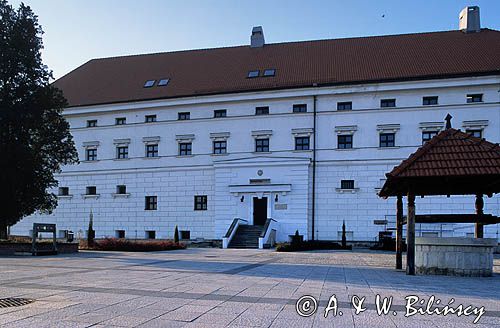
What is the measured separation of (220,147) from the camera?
134 feet

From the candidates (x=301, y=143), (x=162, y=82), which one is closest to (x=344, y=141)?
(x=301, y=143)

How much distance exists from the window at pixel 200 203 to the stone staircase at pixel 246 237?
174 inches

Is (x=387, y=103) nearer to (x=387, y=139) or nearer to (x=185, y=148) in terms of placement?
(x=387, y=139)

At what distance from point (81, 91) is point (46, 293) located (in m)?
40.7

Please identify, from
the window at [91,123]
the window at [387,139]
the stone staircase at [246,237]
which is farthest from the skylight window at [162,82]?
the window at [387,139]

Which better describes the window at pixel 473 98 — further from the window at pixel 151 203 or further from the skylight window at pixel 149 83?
the skylight window at pixel 149 83

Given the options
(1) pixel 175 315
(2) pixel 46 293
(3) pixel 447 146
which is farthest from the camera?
(3) pixel 447 146

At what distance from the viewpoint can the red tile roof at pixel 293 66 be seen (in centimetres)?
3847

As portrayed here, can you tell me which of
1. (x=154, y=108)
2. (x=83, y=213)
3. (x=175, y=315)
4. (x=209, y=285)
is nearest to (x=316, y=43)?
(x=154, y=108)

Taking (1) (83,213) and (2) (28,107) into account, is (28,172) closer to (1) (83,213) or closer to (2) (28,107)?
(2) (28,107)

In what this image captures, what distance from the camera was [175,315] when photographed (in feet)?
24.3

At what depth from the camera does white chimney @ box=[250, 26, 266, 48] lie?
48219 mm

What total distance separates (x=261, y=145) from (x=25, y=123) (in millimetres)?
19162

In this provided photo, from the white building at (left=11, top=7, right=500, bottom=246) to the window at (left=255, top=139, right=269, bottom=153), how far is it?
9cm
